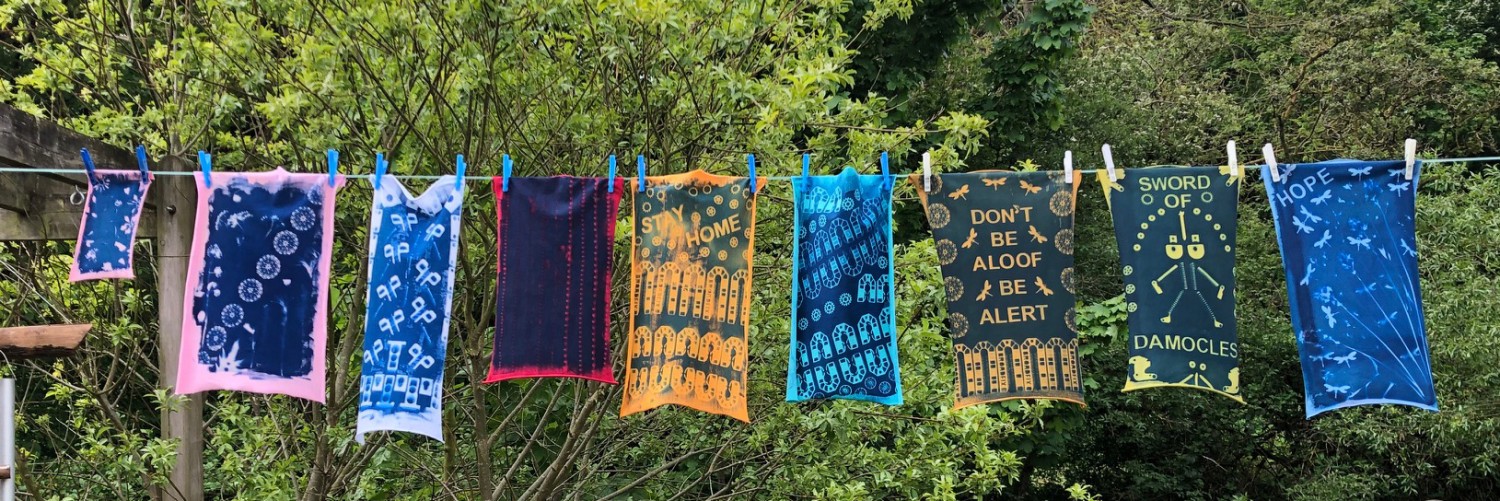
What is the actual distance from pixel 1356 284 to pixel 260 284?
3.47m

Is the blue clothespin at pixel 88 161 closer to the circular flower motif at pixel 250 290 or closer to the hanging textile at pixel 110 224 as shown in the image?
the hanging textile at pixel 110 224

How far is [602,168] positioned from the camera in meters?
4.95

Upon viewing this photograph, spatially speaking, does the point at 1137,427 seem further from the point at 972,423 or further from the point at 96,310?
the point at 96,310

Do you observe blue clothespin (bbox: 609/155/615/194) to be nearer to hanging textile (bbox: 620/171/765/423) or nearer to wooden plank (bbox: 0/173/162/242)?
hanging textile (bbox: 620/171/765/423)

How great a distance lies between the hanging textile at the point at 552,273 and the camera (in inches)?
152

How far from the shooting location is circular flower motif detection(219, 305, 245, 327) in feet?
12.3

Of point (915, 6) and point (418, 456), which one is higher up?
point (915, 6)

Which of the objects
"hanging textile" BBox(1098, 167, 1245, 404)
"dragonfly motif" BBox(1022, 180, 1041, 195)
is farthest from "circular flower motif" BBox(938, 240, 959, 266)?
"hanging textile" BBox(1098, 167, 1245, 404)

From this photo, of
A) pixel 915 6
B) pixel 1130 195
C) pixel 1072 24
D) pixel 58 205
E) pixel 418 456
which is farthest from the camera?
pixel 1072 24

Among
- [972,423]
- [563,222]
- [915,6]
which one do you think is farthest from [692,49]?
[915,6]

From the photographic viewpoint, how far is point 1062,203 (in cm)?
384

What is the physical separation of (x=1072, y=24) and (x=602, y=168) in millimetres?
5136

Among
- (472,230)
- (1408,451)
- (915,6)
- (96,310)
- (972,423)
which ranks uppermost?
(915,6)

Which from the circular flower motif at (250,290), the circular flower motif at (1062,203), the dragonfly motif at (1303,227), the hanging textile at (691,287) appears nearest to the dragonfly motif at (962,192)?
the circular flower motif at (1062,203)
